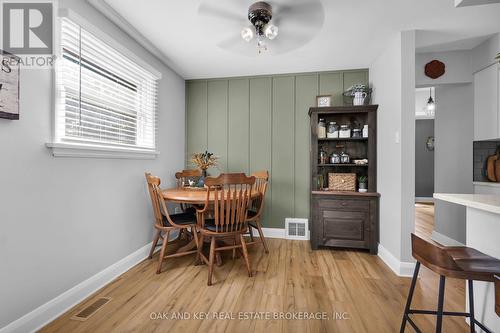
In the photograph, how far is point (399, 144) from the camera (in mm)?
2248

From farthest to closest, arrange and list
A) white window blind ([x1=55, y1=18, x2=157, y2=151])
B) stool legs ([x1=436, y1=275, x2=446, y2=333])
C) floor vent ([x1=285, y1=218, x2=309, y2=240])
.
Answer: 1. floor vent ([x1=285, y1=218, x2=309, y2=240])
2. white window blind ([x1=55, y1=18, x2=157, y2=151])
3. stool legs ([x1=436, y1=275, x2=446, y2=333])

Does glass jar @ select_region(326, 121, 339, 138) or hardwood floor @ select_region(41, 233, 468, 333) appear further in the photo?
glass jar @ select_region(326, 121, 339, 138)

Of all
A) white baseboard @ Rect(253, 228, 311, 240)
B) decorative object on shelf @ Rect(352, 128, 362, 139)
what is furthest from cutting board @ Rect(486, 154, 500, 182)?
white baseboard @ Rect(253, 228, 311, 240)

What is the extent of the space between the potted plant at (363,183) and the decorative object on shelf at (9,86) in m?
3.29

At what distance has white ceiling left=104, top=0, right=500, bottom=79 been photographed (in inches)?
74.9

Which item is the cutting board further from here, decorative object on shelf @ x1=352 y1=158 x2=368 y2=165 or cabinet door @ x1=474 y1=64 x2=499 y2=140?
decorative object on shelf @ x1=352 y1=158 x2=368 y2=165

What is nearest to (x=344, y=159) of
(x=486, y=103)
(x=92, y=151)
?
(x=486, y=103)

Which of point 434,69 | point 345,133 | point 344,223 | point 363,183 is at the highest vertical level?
point 434,69

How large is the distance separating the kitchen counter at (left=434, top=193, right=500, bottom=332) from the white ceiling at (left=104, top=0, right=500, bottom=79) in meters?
1.65

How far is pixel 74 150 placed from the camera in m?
1.69

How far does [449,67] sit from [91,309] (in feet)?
14.3

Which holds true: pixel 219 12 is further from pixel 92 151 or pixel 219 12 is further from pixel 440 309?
pixel 440 309

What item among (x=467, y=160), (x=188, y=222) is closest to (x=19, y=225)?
(x=188, y=222)
